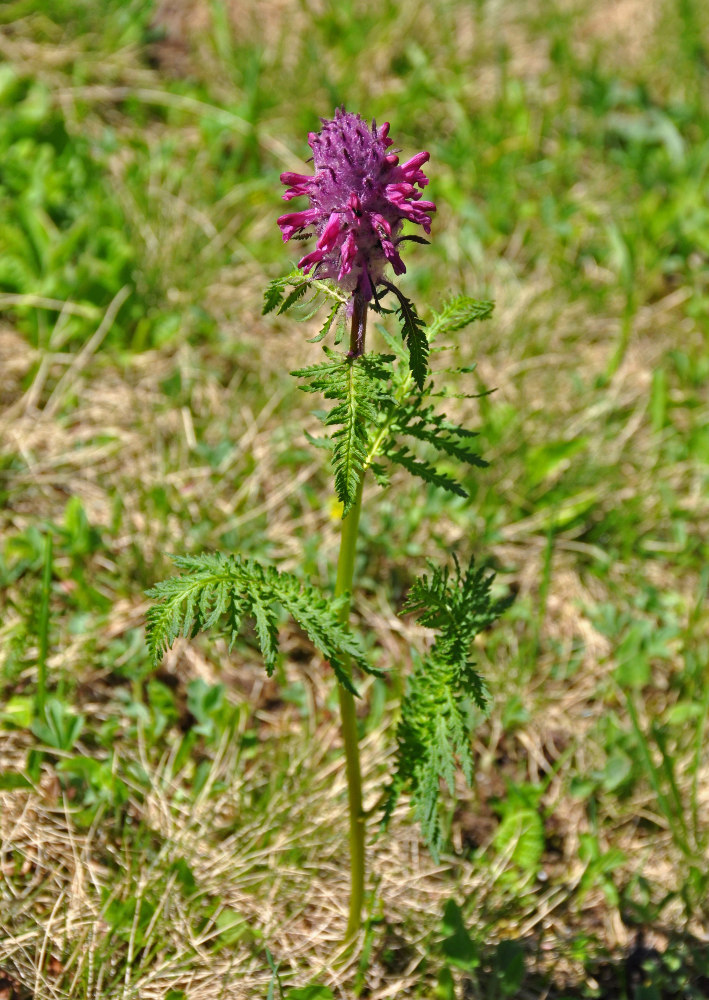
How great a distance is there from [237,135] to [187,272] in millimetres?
1011

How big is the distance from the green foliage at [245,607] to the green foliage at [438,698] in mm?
224

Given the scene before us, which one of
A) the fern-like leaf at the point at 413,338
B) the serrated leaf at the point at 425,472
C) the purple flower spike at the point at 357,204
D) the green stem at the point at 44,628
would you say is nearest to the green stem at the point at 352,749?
the serrated leaf at the point at 425,472

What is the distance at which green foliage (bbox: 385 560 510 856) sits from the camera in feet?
6.86

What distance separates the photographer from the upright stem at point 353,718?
5.96ft

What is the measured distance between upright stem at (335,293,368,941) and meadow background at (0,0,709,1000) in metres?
0.19

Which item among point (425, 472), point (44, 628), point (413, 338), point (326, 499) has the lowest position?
point (44, 628)

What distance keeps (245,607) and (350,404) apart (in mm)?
458

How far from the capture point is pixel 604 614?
335 cm

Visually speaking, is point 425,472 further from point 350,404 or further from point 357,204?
point 357,204

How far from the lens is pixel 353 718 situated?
226 cm

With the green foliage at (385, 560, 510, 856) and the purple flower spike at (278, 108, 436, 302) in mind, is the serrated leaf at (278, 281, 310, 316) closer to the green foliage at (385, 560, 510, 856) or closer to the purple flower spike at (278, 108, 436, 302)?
the purple flower spike at (278, 108, 436, 302)

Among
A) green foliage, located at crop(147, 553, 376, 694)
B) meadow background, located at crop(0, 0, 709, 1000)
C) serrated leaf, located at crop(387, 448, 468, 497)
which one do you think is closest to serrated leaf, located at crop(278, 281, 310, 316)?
serrated leaf, located at crop(387, 448, 468, 497)

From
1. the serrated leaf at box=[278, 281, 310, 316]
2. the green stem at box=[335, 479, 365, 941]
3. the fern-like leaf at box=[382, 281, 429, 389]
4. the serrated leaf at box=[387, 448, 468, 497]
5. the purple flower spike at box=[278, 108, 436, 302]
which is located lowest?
the green stem at box=[335, 479, 365, 941]

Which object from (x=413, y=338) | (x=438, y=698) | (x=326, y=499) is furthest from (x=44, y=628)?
(x=413, y=338)
